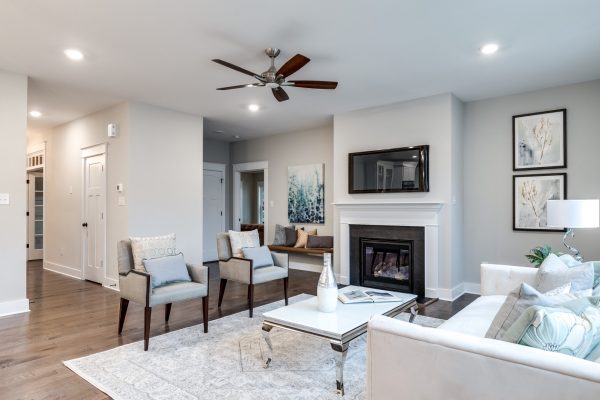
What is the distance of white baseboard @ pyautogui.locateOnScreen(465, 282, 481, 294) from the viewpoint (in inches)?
191

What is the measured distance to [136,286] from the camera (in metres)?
3.03

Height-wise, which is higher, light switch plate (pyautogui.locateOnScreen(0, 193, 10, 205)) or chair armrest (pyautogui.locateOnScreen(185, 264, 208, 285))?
light switch plate (pyautogui.locateOnScreen(0, 193, 10, 205))

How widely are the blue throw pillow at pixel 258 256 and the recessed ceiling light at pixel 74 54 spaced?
2496mm

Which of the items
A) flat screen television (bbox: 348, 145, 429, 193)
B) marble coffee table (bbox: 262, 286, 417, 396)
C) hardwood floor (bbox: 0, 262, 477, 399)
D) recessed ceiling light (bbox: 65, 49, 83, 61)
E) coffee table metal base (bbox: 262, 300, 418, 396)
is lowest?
hardwood floor (bbox: 0, 262, 477, 399)

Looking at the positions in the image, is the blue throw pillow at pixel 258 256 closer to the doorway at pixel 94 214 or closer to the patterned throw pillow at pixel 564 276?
the doorway at pixel 94 214

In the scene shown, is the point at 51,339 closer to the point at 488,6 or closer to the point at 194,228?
the point at 194,228

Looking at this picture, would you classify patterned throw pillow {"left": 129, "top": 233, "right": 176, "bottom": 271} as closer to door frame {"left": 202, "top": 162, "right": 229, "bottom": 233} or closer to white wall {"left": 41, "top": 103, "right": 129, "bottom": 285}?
white wall {"left": 41, "top": 103, "right": 129, "bottom": 285}

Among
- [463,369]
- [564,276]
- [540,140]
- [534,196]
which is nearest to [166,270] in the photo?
[463,369]

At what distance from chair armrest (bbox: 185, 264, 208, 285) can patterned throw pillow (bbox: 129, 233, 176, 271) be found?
9.5 inches

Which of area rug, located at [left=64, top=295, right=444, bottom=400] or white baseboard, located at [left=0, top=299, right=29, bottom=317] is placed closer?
area rug, located at [left=64, top=295, right=444, bottom=400]

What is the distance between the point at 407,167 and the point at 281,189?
115 inches

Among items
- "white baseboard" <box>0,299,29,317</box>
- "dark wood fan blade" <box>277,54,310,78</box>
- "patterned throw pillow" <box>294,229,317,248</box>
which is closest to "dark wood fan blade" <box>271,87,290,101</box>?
"dark wood fan blade" <box>277,54,310,78</box>

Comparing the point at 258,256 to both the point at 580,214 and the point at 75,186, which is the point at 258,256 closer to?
the point at 580,214

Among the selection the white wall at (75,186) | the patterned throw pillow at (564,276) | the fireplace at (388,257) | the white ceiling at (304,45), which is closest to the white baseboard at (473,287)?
the fireplace at (388,257)
